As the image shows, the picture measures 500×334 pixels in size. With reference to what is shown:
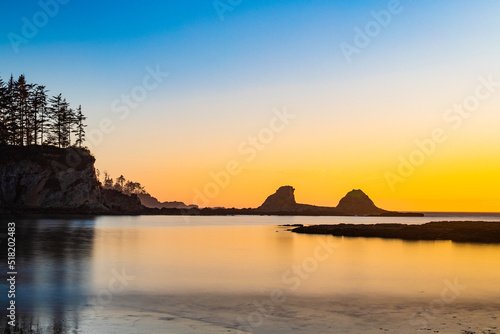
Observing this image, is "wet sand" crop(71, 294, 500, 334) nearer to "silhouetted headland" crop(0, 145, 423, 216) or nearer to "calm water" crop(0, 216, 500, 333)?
"calm water" crop(0, 216, 500, 333)

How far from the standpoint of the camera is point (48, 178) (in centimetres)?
10938

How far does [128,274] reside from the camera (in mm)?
27266

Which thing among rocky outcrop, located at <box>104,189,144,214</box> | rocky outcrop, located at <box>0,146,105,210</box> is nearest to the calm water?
rocky outcrop, located at <box>0,146,105,210</box>

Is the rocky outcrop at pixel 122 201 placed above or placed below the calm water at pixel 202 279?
above

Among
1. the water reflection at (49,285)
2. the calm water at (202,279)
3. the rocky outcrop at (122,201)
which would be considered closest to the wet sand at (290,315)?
the calm water at (202,279)

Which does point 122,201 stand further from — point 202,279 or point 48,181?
point 202,279

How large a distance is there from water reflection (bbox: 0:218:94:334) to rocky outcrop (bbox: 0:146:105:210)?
6642cm

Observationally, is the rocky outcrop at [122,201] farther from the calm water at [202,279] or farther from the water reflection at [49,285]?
the water reflection at [49,285]

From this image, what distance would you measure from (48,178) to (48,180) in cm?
65

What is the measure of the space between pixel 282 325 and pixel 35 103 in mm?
119382

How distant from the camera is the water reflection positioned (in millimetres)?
13953

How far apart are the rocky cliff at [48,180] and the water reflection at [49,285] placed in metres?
66.5

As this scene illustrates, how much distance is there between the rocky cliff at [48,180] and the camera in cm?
10169

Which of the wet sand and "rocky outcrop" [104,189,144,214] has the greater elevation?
"rocky outcrop" [104,189,144,214]
